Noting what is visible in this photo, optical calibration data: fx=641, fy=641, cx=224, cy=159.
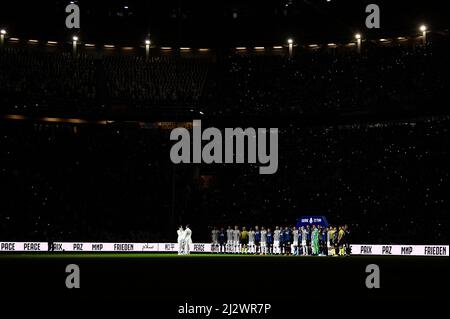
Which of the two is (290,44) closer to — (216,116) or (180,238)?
(216,116)

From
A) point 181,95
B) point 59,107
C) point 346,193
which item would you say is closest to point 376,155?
point 346,193

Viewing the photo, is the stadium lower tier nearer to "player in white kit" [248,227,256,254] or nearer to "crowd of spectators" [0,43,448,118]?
"player in white kit" [248,227,256,254]

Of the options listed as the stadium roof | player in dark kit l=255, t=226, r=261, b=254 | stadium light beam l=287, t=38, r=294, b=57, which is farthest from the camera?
stadium light beam l=287, t=38, r=294, b=57

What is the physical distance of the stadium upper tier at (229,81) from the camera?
44.4 m

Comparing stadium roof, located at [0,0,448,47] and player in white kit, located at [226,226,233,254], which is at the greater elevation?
stadium roof, located at [0,0,448,47]

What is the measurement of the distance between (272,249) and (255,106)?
1200 centimetres

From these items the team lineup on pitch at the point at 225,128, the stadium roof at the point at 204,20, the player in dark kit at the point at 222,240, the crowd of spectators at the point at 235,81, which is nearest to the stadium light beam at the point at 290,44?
the team lineup on pitch at the point at 225,128

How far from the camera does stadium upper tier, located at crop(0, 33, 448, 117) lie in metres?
44.4

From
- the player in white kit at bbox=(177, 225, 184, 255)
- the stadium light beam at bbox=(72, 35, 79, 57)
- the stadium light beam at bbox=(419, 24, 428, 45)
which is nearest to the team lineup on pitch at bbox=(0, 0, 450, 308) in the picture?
the player in white kit at bbox=(177, 225, 184, 255)

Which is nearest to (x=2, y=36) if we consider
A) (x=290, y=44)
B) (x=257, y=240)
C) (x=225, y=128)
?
(x=225, y=128)

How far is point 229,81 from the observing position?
165ft

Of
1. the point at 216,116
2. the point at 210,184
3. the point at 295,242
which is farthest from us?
the point at 210,184

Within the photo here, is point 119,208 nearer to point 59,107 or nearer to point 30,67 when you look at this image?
point 59,107

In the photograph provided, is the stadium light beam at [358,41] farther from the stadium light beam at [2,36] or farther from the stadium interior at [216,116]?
the stadium light beam at [2,36]
